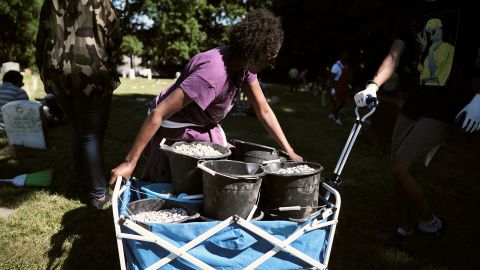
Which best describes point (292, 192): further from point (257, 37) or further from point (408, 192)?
point (408, 192)

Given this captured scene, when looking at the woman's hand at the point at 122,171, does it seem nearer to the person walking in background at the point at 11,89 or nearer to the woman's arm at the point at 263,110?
the woman's arm at the point at 263,110

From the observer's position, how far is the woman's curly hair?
220cm

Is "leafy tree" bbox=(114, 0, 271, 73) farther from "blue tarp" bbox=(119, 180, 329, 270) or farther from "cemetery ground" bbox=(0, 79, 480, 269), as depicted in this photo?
"blue tarp" bbox=(119, 180, 329, 270)

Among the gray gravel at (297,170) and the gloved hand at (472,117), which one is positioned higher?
the gloved hand at (472,117)

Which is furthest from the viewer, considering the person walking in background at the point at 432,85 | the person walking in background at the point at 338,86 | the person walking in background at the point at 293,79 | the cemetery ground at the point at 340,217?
the person walking in background at the point at 293,79

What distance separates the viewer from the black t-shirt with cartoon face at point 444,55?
2.71 metres

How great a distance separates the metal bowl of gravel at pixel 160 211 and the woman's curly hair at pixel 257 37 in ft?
2.93

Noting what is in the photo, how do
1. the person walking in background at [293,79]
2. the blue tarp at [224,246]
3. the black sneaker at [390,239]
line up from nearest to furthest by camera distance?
the blue tarp at [224,246]
the black sneaker at [390,239]
the person walking in background at [293,79]

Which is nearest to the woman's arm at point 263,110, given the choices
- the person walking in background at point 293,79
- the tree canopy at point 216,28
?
the tree canopy at point 216,28

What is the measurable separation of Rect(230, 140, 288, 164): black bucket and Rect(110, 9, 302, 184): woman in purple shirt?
0.41 feet

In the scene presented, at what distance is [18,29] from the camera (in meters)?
20.4

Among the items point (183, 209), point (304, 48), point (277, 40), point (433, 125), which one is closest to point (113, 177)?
point (183, 209)

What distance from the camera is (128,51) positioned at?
34906 mm

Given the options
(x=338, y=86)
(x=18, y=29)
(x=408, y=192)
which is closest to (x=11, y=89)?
(x=408, y=192)
